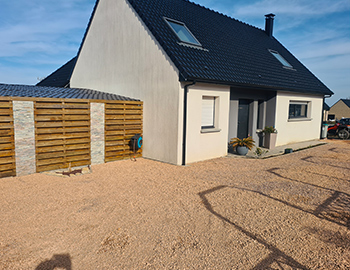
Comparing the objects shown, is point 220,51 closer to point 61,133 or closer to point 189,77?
point 189,77

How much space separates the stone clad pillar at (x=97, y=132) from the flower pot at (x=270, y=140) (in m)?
7.47

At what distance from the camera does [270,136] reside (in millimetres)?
11945

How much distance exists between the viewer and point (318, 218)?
4.48 m

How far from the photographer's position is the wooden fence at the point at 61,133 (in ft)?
23.6

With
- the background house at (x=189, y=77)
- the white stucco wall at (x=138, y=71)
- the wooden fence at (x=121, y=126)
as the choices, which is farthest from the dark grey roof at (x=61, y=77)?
the wooden fence at (x=121, y=126)

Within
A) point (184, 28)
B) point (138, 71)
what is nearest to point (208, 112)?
point (138, 71)

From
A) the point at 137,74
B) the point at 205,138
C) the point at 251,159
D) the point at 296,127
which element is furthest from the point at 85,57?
the point at 296,127

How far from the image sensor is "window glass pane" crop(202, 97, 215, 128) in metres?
9.40

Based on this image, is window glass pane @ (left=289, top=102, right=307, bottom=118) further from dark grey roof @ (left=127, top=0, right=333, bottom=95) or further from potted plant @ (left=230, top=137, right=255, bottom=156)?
potted plant @ (left=230, top=137, right=255, bottom=156)

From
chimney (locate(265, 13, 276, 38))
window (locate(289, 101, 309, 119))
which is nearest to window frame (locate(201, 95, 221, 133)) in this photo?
window (locate(289, 101, 309, 119))

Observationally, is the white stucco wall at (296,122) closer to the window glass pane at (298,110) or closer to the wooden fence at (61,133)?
the window glass pane at (298,110)

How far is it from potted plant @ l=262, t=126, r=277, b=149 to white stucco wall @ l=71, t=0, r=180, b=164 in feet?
A: 18.0

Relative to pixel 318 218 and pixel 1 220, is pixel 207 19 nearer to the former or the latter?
pixel 318 218

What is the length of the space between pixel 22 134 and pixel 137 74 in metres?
4.44
